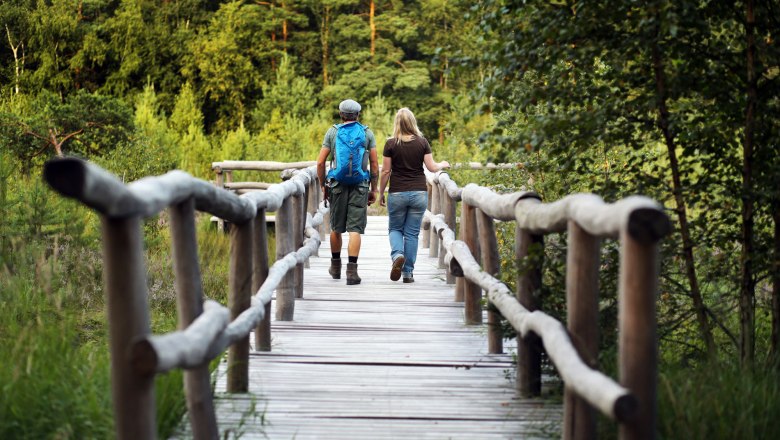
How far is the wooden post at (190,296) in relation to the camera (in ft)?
12.5

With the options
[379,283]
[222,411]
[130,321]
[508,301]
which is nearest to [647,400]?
[130,321]

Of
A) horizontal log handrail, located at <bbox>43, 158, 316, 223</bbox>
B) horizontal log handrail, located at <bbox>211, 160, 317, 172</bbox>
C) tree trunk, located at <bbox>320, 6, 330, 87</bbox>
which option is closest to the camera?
horizontal log handrail, located at <bbox>43, 158, 316, 223</bbox>

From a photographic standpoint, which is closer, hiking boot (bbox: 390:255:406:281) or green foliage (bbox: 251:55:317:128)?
hiking boot (bbox: 390:255:406:281)

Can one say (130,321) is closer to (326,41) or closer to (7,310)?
(7,310)

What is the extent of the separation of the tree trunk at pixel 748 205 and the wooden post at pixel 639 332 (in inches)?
89.2

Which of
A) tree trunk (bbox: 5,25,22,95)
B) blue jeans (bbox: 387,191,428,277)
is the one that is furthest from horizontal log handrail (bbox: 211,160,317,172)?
tree trunk (bbox: 5,25,22,95)

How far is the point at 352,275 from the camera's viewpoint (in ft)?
30.8

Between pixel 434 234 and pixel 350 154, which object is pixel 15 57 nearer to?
pixel 434 234

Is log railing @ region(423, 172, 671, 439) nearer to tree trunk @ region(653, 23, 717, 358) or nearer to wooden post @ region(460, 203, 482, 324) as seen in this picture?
tree trunk @ region(653, 23, 717, 358)

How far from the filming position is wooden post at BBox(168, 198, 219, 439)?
3809 mm

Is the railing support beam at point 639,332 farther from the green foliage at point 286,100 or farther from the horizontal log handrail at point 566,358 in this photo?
the green foliage at point 286,100

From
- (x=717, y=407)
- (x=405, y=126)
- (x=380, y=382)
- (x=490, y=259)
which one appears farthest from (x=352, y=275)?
(x=717, y=407)

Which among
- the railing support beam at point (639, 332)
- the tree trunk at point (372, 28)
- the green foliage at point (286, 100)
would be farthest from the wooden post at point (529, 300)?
the tree trunk at point (372, 28)

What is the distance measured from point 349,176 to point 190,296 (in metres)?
5.19
